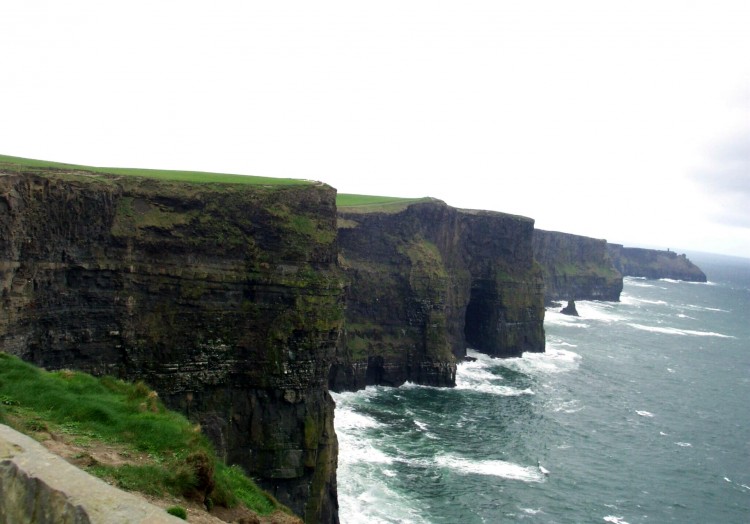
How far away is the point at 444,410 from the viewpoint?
51844 millimetres

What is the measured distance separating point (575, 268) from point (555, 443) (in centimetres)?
10102

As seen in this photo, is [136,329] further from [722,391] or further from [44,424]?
[722,391]

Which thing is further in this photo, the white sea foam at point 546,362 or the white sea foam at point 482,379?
the white sea foam at point 546,362

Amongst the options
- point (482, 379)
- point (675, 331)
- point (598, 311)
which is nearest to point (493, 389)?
point (482, 379)

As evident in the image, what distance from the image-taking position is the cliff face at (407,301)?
191 feet

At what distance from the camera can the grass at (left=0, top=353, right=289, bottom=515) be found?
13.3 m

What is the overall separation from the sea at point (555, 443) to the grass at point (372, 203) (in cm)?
1871

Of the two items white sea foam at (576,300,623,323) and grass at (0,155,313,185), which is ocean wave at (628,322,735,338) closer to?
white sea foam at (576,300,623,323)

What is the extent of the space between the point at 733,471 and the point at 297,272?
34.7 meters

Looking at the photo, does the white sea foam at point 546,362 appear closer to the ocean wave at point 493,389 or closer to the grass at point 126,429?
the ocean wave at point 493,389

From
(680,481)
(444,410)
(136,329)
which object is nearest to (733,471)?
(680,481)

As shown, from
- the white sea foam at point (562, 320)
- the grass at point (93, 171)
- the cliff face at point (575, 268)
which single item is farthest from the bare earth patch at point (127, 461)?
the cliff face at point (575, 268)

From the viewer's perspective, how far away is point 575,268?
14012 centimetres

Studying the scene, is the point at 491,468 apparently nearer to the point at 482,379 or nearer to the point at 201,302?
the point at 201,302
